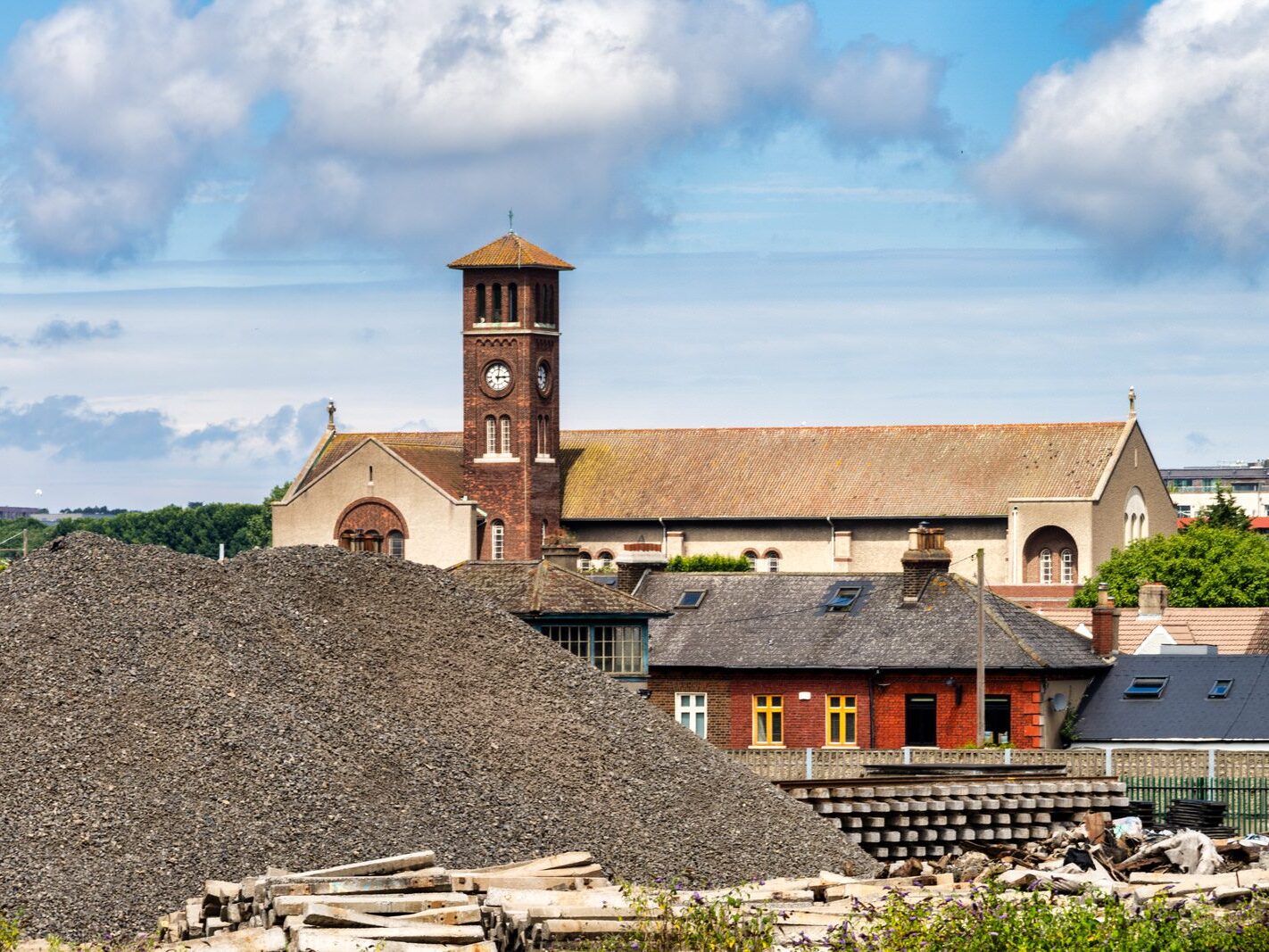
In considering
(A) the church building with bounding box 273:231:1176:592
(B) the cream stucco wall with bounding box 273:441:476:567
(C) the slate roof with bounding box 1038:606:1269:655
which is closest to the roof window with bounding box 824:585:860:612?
(C) the slate roof with bounding box 1038:606:1269:655

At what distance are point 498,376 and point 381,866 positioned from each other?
267 ft

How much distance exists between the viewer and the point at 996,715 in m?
43.4

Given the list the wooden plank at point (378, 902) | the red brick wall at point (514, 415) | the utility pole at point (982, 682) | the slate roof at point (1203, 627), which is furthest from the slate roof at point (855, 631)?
the red brick wall at point (514, 415)

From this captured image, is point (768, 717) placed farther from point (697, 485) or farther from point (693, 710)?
point (697, 485)

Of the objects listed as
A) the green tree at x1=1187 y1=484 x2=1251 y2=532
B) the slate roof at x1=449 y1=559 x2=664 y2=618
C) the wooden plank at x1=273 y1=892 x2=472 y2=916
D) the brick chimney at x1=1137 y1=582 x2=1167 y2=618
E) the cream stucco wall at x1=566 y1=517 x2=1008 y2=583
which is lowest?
the wooden plank at x1=273 y1=892 x2=472 y2=916

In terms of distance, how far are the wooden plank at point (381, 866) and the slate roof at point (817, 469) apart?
7381 cm

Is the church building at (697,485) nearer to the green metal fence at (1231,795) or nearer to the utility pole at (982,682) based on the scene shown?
the utility pole at (982,682)

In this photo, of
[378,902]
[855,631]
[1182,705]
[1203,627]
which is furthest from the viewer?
[1203,627]

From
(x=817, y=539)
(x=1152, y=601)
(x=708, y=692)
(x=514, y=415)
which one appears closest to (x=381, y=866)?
(x=708, y=692)

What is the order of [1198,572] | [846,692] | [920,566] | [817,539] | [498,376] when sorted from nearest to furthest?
1. [846,692]
2. [920,566]
3. [1198,572]
4. [817,539]
5. [498,376]

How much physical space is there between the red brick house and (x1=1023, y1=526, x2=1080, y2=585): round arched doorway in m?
47.6

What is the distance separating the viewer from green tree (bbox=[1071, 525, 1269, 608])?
8025cm

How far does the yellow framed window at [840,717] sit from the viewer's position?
44.1 meters

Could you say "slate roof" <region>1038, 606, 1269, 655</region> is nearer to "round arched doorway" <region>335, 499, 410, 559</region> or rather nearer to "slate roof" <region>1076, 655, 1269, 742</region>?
"slate roof" <region>1076, 655, 1269, 742</region>
